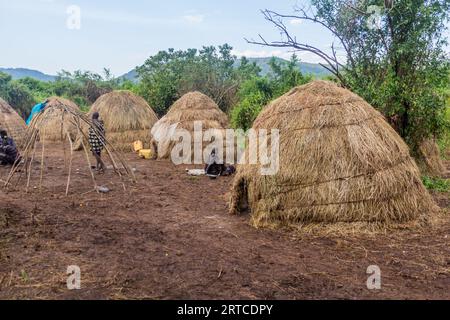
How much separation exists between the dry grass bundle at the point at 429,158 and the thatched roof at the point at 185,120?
21.1 feet

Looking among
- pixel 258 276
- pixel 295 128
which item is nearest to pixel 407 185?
pixel 295 128

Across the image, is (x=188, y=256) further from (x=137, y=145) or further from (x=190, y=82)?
(x=190, y=82)

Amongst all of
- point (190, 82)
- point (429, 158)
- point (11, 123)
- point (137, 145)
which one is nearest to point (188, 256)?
point (429, 158)

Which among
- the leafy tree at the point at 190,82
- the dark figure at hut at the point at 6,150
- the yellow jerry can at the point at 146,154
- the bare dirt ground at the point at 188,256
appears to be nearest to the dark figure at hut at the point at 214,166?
the bare dirt ground at the point at 188,256

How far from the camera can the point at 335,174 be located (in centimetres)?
695

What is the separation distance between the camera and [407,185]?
718 cm

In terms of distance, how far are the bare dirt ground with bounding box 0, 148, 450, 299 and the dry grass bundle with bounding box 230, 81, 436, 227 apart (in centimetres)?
37

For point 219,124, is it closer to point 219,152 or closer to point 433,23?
point 219,152

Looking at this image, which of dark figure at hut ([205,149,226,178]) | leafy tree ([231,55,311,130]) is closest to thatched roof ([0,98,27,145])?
dark figure at hut ([205,149,226,178])

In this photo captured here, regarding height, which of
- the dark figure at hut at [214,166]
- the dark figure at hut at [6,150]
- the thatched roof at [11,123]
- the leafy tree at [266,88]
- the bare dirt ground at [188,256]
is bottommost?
the bare dirt ground at [188,256]

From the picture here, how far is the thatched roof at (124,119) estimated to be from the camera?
1641 cm

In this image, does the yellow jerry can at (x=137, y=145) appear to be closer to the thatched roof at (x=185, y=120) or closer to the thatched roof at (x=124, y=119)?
the thatched roof at (x=124, y=119)

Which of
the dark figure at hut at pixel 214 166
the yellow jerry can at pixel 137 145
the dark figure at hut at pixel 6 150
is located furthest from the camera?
the yellow jerry can at pixel 137 145

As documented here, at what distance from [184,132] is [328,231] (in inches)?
→ 329
